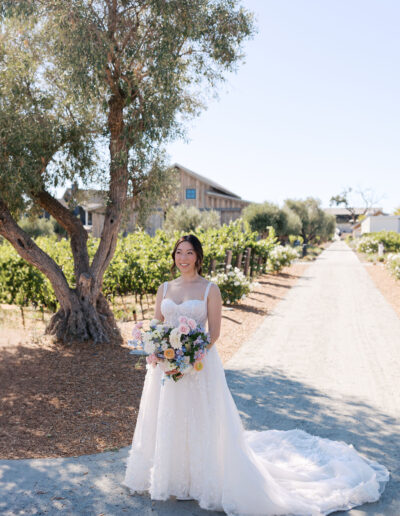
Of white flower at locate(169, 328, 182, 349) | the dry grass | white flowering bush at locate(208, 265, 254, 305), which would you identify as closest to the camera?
white flower at locate(169, 328, 182, 349)

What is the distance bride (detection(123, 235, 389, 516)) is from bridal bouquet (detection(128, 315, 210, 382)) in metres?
0.15

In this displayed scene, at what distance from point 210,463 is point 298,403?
8.91 feet

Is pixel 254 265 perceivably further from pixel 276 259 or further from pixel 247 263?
pixel 276 259

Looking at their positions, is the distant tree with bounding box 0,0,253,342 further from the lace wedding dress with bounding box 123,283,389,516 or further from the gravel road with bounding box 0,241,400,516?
the lace wedding dress with bounding box 123,283,389,516

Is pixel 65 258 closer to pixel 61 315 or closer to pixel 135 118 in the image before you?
pixel 61 315

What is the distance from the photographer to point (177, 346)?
3.68 m

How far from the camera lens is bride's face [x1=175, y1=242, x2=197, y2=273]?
3.96 meters

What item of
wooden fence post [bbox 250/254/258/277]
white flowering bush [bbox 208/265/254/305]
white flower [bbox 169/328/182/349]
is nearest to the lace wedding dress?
white flower [bbox 169/328/182/349]

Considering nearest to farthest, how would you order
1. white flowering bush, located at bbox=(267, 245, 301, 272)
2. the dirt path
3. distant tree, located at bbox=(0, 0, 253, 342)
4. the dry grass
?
the dry grass → the dirt path → distant tree, located at bbox=(0, 0, 253, 342) → white flowering bush, located at bbox=(267, 245, 301, 272)

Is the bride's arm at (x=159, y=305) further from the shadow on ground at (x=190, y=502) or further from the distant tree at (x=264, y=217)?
the distant tree at (x=264, y=217)

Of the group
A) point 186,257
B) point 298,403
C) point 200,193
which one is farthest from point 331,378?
point 200,193

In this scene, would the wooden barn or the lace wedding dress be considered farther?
the wooden barn

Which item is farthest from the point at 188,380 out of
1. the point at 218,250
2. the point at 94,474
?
the point at 218,250

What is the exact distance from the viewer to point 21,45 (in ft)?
27.5
